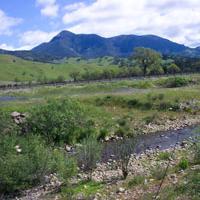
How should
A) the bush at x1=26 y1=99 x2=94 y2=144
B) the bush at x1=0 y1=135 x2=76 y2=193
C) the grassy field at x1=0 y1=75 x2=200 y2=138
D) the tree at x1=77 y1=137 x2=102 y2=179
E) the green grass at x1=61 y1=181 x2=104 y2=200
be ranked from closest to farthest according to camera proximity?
the green grass at x1=61 y1=181 x2=104 y2=200, the bush at x1=0 y1=135 x2=76 y2=193, the tree at x1=77 y1=137 x2=102 y2=179, the bush at x1=26 y1=99 x2=94 y2=144, the grassy field at x1=0 y1=75 x2=200 y2=138

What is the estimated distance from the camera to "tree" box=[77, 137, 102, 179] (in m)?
32.1

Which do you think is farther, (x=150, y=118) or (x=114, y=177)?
(x=150, y=118)

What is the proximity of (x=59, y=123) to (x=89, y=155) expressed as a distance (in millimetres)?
17118

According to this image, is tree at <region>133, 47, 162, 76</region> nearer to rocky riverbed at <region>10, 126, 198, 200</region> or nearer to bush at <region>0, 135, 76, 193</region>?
rocky riverbed at <region>10, 126, 198, 200</region>

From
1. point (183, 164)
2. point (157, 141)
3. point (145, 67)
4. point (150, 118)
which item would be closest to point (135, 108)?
point (150, 118)

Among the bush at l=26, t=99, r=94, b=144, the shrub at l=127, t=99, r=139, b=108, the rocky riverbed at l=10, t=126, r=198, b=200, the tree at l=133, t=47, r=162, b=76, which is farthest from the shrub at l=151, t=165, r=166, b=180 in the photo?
the tree at l=133, t=47, r=162, b=76

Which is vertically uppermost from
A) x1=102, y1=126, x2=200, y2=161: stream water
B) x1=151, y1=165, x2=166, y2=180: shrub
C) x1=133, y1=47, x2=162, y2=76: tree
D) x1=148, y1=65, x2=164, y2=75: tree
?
x1=133, y1=47, x2=162, y2=76: tree

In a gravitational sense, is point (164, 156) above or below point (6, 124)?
below

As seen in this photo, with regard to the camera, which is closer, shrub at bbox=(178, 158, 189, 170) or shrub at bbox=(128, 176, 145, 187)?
shrub at bbox=(128, 176, 145, 187)

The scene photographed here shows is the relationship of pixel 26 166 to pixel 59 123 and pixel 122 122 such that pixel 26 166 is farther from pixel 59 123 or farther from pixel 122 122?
pixel 122 122

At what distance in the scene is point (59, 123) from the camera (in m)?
49.0

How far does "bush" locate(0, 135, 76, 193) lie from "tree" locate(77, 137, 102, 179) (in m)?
1.83

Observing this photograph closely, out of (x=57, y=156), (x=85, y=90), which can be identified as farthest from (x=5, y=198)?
(x=85, y=90)

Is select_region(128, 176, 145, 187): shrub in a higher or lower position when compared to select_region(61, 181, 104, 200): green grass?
higher
